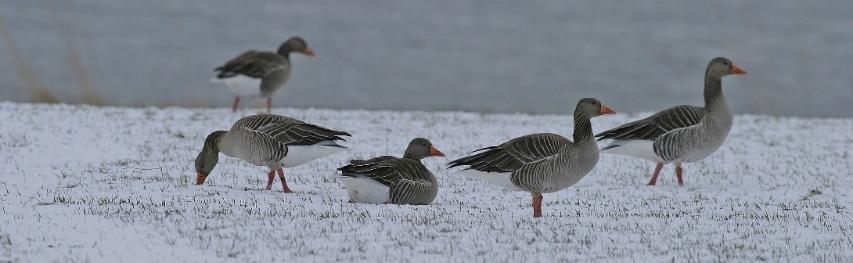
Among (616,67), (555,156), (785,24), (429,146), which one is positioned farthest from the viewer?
(785,24)

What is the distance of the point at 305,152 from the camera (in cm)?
1362

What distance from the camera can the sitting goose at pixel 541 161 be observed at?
12125 millimetres

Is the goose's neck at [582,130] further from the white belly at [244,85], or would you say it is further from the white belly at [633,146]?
the white belly at [244,85]

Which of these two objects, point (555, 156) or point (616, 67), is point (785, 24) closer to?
point (616, 67)

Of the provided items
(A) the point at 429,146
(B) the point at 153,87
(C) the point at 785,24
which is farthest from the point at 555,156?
(C) the point at 785,24

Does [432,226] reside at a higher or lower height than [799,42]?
lower

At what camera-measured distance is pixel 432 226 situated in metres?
10.4

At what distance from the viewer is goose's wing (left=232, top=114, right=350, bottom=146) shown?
44.3 ft

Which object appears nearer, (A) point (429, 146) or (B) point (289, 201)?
→ (B) point (289, 201)

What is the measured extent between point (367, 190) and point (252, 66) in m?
10.8

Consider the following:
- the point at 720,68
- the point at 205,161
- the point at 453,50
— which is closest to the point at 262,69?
the point at 205,161

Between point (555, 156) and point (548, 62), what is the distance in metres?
29.4

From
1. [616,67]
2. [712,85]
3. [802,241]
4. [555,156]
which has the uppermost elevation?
[616,67]

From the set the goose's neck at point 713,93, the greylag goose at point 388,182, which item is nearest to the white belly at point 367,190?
the greylag goose at point 388,182
